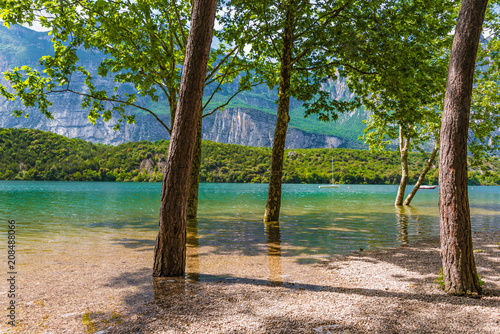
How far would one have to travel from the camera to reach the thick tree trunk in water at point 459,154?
4.66 meters

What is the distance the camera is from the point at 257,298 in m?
4.96

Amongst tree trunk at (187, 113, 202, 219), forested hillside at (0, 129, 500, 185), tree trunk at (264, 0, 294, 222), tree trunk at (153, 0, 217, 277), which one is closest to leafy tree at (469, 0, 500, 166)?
tree trunk at (264, 0, 294, 222)

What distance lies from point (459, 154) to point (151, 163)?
392 ft

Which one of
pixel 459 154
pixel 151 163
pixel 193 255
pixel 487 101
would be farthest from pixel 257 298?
pixel 151 163

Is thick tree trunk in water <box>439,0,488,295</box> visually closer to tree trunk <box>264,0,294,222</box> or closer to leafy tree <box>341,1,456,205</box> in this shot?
leafy tree <box>341,1,456,205</box>

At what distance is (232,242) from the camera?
11492 mm

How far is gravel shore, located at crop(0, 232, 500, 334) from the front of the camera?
3.89 metres

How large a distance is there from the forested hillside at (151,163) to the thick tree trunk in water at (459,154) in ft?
342

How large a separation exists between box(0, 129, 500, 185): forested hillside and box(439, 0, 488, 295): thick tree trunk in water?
10439 centimetres

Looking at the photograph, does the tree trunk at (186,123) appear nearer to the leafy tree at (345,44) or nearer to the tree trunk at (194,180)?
the leafy tree at (345,44)

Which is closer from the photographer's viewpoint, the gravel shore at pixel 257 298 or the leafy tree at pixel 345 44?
the gravel shore at pixel 257 298

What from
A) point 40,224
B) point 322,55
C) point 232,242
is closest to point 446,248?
point 232,242

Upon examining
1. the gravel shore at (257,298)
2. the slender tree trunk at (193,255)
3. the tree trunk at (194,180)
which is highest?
the tree trunk at (194,180)

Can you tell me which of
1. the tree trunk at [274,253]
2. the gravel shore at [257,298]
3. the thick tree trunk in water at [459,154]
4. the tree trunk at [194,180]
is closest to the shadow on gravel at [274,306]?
the gravel shore at [257,298]
